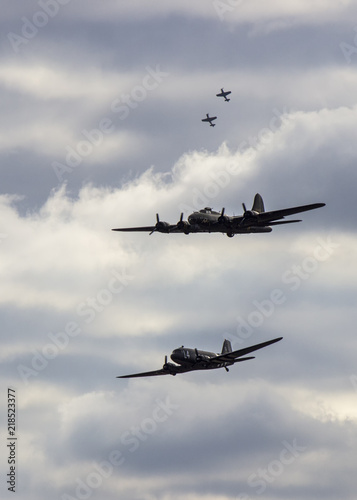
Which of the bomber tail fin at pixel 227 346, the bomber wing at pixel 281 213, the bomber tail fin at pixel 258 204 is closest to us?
the bomber wing at pixel 281 213

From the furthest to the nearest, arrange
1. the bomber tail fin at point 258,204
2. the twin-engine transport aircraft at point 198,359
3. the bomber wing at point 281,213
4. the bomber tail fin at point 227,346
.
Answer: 1. the bomber tail fin at point 227,346
2. the bomber tail fin at point 258,204
3. the twin-engine transport aircraft at point 198,359
4. the bomber wing at point 281,213

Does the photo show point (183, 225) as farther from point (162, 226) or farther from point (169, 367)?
point (169, 367)

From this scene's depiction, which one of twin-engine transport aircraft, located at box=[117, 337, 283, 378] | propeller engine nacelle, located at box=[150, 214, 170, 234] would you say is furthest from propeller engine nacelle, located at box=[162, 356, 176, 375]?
propeller engine nacelle, located at box=[150, 214, 170, 234]

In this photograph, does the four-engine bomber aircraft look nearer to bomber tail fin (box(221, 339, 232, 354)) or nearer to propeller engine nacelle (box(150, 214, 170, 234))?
propeller engine nacelle (box(150, 214, 170, 234))

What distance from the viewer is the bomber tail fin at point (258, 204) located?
532 feet

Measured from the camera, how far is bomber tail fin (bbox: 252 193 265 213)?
532 feet

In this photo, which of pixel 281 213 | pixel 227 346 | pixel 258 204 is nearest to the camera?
pixel 281 213

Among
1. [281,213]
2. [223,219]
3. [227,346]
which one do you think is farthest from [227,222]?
[227,346]

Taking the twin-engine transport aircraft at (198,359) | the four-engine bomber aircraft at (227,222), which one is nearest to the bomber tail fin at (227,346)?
the twin-engine transport aircraft at (198,359)

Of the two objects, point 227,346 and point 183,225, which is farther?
point 227,346

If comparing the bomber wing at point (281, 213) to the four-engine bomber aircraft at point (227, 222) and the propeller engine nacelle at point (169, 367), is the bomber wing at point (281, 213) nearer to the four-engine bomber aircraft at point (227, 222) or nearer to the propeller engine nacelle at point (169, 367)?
the four-engine bomber aircraft at point (227, 222)

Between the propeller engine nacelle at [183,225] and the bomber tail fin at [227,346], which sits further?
the bomber tail fin at [227,346]

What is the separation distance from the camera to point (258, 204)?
163 meters

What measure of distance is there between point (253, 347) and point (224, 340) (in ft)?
112
